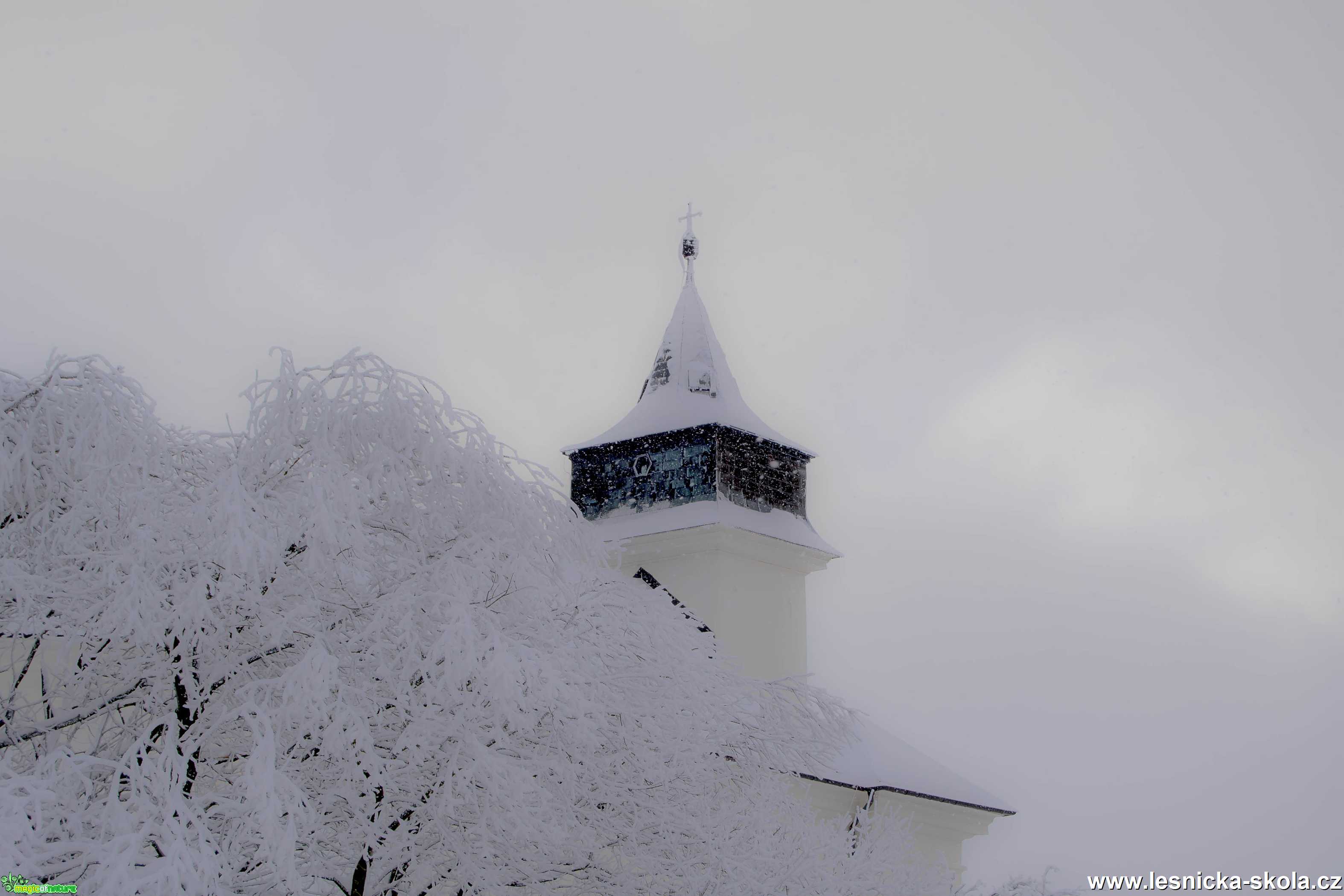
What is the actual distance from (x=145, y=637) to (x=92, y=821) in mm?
1139

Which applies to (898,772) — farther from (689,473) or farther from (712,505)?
(689,473)

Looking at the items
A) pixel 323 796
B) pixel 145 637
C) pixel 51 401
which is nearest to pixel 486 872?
pixel 323 796

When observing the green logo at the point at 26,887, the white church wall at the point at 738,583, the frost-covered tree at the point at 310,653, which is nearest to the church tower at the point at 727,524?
the white church wall at the point at 738,583

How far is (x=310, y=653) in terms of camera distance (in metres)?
7.74

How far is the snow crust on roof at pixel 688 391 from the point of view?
2778 centimetres

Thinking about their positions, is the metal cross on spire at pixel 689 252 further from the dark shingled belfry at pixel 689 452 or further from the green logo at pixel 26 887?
the green logo at pixel 26 887

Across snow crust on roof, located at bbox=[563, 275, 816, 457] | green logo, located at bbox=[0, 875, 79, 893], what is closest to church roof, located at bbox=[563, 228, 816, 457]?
snow crust on roof, located at bbox=[563, 275, 816, 457]

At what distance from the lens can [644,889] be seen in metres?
10.3

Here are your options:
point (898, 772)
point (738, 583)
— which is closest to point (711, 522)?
point (738, 583)

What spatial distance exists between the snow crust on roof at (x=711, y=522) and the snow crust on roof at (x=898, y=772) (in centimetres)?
422

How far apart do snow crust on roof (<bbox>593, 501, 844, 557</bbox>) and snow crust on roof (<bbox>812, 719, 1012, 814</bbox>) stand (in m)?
4.22

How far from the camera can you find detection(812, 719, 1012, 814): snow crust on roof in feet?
75.1

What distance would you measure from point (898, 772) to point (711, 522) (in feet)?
19.8

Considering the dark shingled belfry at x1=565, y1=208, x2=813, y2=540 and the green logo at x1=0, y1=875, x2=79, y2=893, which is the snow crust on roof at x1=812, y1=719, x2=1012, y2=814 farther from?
the green logo at x1=0, y1=875, x2=79, y2=893
